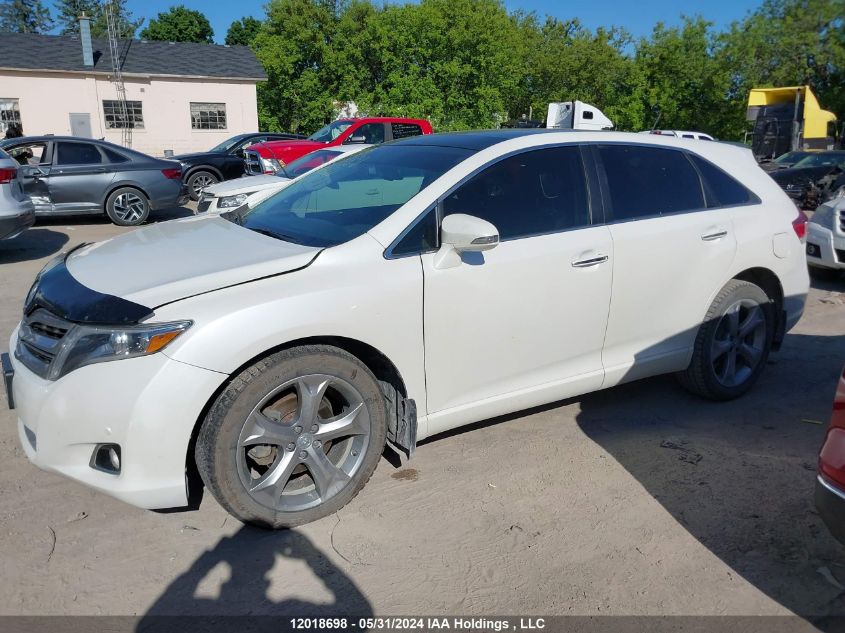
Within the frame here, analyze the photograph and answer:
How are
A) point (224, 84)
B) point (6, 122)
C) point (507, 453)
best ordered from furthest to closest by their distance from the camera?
point (224, 84) → point (6, 122) → point (507, 453)

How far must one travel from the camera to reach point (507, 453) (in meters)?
3.87

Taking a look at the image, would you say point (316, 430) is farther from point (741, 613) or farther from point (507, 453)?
point (741, 613)

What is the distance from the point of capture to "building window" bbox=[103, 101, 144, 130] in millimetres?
27234

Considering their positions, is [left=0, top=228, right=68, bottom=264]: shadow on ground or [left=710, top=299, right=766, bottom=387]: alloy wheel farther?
[left=0, top=228, right=68, bottom=264]: shadow on ground

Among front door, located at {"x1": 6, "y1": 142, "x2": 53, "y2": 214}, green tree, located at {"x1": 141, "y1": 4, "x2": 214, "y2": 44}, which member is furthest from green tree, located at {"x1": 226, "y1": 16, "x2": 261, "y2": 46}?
front door, located at {"x1": 6, "y1": 142, "x2": 53, "y2": 214}

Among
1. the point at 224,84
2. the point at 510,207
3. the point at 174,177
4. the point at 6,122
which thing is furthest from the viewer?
the point at 224,84

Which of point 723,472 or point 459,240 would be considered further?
point 723,472

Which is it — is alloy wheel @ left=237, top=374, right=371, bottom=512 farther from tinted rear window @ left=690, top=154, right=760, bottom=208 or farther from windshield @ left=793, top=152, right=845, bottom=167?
windshield @ left=793, top=152, right=845, bottom=167

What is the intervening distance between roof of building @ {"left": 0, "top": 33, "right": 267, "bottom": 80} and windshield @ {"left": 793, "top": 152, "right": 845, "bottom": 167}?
21166 millimetres

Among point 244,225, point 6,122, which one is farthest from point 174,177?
point 6,122

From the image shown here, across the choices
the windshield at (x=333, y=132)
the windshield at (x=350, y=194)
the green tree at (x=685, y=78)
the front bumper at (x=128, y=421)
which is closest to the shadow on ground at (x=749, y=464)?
the windshield at (x=350, y=194)

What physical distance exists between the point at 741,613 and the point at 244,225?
117 inches

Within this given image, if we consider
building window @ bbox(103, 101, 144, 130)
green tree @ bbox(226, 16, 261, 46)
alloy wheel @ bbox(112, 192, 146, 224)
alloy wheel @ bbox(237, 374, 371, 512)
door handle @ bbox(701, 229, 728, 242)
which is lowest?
alloy wheel @ bbox(237, 374, 371, 512)

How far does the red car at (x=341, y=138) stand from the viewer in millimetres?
14945
